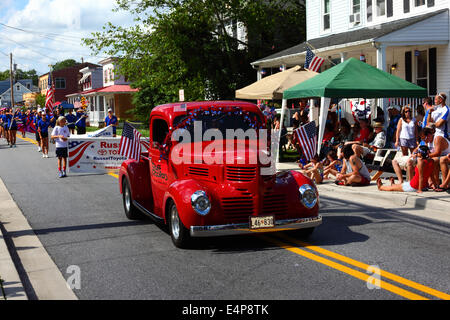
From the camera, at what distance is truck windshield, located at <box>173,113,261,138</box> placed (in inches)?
319

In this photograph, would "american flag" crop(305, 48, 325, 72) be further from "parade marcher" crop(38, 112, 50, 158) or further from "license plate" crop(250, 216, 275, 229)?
"license plate" crop(250, 216, 275, 229)

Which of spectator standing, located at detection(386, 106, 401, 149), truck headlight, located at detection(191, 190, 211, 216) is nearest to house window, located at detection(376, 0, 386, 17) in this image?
spectator standing, located at detection(386, 106, 401, 149)

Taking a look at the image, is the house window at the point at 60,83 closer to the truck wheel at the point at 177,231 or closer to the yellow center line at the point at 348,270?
the truck wheel at the point at 177,231

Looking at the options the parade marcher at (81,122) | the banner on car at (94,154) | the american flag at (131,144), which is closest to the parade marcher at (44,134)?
the parade marcher at (81,122)

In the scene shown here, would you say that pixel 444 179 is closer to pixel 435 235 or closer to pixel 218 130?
pixel 435 235

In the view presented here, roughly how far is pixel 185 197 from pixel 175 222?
0.56 metres

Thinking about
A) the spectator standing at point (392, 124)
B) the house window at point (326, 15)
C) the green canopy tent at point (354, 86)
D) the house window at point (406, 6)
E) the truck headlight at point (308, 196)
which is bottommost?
the truck headlight at point (308, 196)

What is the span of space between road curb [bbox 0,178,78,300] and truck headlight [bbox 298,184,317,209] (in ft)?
10.5

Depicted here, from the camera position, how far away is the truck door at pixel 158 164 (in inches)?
322

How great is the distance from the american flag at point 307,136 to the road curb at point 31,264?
5.51 m

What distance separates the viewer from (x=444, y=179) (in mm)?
10734

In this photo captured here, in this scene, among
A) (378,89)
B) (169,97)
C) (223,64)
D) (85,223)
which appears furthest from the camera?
(169,97)

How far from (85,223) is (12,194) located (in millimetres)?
4322
